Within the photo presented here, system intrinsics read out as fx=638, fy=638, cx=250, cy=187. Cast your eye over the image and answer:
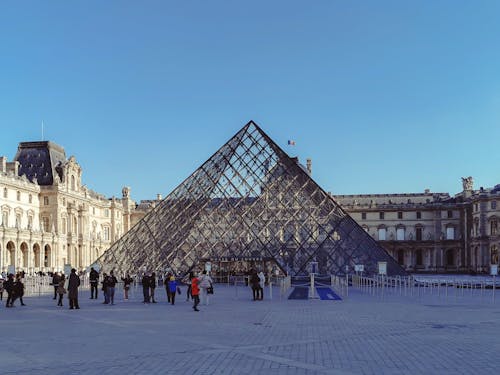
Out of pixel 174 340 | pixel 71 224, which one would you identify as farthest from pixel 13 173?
pixel 174 340

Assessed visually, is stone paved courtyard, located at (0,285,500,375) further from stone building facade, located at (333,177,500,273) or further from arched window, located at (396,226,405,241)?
arched window, located at (396,226,405,241)

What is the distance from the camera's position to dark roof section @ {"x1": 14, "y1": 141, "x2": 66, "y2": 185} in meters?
71.4

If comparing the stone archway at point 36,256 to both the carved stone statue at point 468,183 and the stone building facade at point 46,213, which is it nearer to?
the stone building facade at point 46,213

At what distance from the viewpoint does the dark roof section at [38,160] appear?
234 feet

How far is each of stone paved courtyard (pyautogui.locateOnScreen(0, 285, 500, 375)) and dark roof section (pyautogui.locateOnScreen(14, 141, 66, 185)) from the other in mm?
54878

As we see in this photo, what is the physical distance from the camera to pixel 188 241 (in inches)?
1350

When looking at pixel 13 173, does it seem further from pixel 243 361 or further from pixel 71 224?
pixel 243 361

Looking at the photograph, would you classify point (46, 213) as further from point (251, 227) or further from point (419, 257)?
point (419, 257)

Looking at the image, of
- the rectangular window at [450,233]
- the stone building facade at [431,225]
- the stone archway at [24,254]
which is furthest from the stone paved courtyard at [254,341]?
the rectangular window at [450,233]

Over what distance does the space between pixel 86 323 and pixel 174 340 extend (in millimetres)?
4340

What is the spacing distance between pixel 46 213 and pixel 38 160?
21.9 feet

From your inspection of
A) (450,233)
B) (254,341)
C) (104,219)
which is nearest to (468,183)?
(450,233)

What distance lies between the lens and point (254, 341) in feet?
38.1

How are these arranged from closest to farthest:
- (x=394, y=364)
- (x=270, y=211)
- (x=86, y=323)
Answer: (x=394, y=364), (x=86, y=323), (x=270, y=211)
